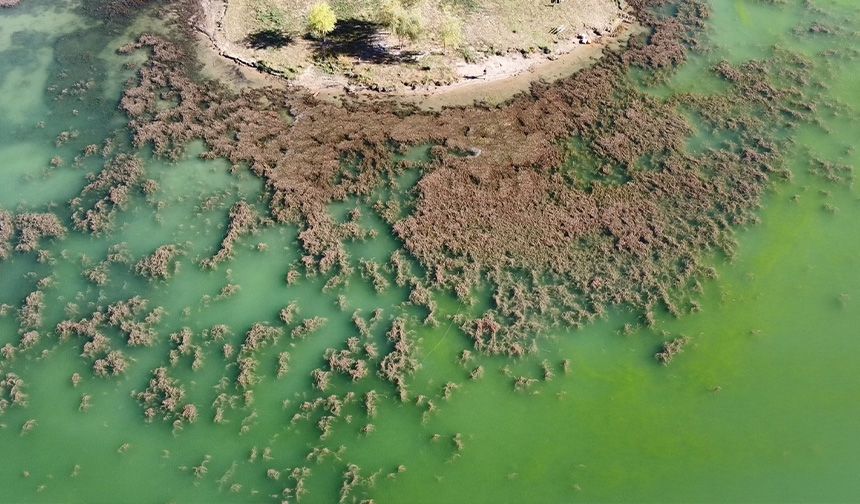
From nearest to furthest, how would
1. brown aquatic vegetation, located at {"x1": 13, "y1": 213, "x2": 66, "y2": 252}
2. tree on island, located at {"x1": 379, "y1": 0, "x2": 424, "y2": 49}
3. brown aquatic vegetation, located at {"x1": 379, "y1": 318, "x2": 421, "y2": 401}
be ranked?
1. brown aquatic vegetation, located at {"x1": 379, "y1": 318, "x2": 421, "y2": 401}
2. brown aquatic vegetation, located at {"x1": 13, "y1": 213, "x2": 66, "y2": 252}
3. tree on island, located at {"x1": 379, "y1": 0, "x2": 424, "y2": 49}

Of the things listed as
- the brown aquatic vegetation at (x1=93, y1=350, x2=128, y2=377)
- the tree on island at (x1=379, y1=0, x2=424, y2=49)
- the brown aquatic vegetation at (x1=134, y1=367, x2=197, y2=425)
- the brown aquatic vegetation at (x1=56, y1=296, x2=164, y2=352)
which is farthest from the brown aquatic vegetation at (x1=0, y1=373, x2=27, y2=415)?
the tree on island at (x1=379, y1=0, x2=424, y2=49)

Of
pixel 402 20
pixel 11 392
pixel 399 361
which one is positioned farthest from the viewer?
pixel 402 20

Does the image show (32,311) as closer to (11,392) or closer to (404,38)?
(11,392)

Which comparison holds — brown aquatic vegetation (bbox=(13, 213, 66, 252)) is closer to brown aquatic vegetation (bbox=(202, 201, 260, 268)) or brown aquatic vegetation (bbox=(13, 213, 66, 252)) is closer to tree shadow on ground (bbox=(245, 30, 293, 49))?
brown aquatic vegetation (bbox=(202, 201, 260, 268))

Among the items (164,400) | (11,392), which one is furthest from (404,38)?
(11,392)

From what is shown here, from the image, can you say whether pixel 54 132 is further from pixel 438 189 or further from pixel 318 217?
pixel 438 189

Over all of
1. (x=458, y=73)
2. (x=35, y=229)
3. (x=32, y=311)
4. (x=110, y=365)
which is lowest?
(x=110, y=365)
